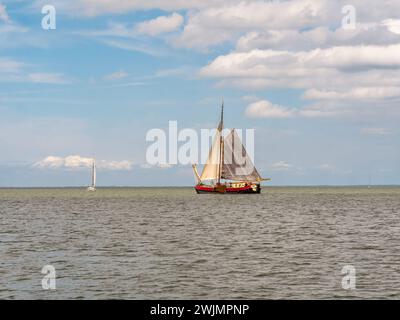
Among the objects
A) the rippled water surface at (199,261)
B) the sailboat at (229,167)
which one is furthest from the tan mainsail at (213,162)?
the rippled water surface at (199,261)

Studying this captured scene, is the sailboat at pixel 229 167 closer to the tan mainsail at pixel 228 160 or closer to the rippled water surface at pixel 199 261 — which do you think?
the tan mainsail at pixel 228 160

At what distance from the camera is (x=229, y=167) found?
15962 cm

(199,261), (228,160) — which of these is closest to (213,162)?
(228,160)

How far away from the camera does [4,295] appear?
25594 mm

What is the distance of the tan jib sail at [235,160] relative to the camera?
15650 centimetres

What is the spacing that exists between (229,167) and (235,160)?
318 cm

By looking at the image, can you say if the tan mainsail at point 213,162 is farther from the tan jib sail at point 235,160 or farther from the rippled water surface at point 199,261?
the rippled water surface at point 199,261

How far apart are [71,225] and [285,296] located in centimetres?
4462

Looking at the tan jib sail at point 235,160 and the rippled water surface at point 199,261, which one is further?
the tan jib sail at point 235,160

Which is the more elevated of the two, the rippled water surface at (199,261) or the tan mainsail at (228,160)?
the tan mainsail at (228,160)
